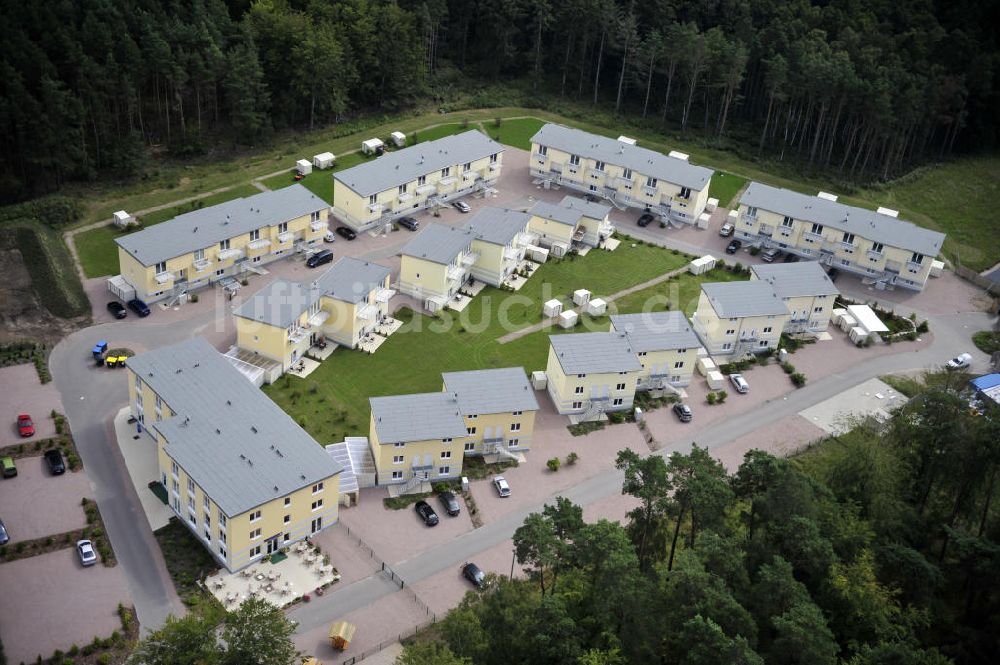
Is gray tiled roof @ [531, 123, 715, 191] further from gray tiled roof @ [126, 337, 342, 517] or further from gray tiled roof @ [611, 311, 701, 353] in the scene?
gray tiled roof @ [126, 337, 342, 517]

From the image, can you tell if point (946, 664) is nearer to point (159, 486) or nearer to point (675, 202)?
point (159, 486)

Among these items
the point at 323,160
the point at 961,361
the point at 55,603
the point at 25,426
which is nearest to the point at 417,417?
the point at 55,603

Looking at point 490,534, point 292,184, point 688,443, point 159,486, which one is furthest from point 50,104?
point 688,443

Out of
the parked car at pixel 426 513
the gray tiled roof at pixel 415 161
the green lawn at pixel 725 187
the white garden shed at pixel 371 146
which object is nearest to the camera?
the parked car at pixel 426 513

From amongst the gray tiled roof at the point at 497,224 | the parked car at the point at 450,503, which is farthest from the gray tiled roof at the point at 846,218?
the parked car at the point at 450,503

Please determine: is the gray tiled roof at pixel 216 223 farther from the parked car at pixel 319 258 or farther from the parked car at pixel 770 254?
the parked car at pixel 770 254

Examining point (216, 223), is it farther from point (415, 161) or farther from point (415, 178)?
point (415, 161)
